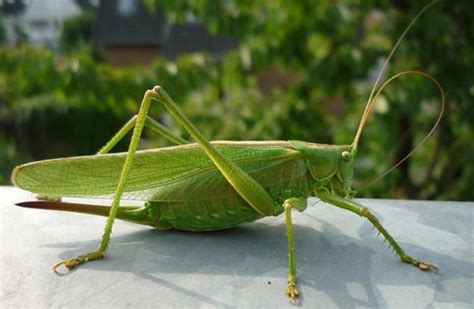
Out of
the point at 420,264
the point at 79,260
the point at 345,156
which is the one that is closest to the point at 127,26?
the point at 345,156

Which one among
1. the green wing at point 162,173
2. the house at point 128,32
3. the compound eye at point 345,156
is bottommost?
the house at point 128,32

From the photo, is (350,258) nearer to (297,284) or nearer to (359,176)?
(297,284)

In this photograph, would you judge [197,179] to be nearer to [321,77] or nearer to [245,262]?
[245,262]

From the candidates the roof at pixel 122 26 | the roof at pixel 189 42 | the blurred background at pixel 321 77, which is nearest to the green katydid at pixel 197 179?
the blurred background at pixel 321 77

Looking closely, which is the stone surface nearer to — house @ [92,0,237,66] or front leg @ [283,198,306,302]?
front leg @ [283,198,306,302]

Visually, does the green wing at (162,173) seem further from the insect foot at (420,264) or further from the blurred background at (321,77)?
the blurred background at (321,77)

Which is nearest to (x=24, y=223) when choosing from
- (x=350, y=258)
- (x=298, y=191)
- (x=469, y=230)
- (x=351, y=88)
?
(x=298, y=191)
